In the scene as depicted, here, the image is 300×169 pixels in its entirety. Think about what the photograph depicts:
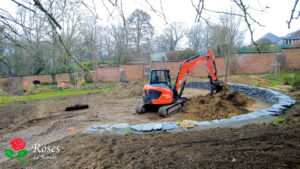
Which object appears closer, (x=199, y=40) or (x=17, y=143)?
(x=17, y=143)

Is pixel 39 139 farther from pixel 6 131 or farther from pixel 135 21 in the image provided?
pixel 135 21

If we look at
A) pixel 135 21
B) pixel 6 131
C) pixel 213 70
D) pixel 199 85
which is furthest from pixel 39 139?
pixel 199 85

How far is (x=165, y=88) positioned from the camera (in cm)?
678

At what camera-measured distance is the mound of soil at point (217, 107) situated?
5809mm

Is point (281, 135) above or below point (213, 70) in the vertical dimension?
below

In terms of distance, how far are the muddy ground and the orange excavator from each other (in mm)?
3176

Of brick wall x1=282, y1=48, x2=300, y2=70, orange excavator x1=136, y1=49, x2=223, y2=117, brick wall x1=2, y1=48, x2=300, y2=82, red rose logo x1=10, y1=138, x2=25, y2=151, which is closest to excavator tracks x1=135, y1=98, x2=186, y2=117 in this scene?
orange excavator x1=136, y1=49, x2=223, y2=117

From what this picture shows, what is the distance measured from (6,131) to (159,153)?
649 cm

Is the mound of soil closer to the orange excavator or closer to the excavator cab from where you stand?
the orange excavator

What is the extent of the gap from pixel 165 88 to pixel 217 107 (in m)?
2.12

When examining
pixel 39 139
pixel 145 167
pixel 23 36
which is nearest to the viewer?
pixel 145 167

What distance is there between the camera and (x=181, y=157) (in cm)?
246

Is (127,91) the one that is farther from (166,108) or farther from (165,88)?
(166,108)

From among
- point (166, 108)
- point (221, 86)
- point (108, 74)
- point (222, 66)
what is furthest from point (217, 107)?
point (108, 74)
